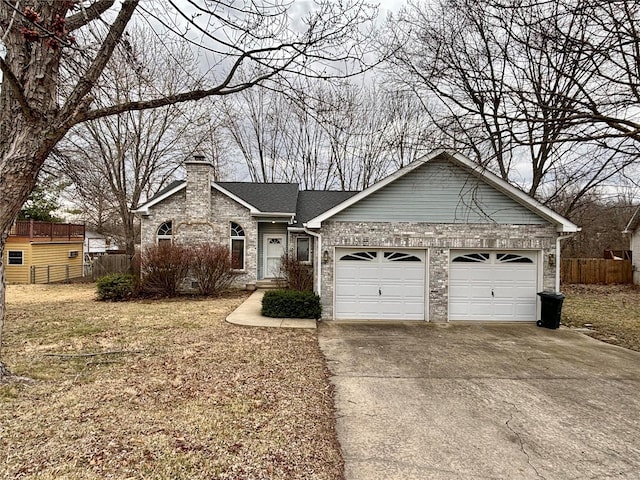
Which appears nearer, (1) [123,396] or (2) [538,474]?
(2) [538,474]

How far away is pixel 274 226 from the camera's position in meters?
17.7

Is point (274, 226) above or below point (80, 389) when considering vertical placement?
above

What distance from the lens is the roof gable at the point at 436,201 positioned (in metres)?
10.4

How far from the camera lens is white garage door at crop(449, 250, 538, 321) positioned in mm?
10609

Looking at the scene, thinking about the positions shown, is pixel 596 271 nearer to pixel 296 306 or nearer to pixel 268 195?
pixel 268 195

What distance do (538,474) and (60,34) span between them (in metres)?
5.52

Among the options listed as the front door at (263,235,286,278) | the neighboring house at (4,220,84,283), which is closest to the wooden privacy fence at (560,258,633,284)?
the front door at (263,235,286,278)

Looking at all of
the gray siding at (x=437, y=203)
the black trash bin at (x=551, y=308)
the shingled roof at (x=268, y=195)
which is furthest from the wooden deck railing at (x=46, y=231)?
the black trash bin at (x=551, y=308)

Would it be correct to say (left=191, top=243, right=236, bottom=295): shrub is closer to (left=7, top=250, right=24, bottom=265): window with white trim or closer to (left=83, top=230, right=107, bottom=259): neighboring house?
(left=7, top=250, right=24, bottom=265): window with white trim

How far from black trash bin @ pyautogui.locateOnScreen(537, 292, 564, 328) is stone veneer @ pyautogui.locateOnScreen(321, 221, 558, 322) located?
0.57 metres

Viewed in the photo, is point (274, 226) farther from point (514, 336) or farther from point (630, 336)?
point (630, 336)

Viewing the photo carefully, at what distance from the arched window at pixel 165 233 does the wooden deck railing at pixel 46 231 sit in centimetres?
938

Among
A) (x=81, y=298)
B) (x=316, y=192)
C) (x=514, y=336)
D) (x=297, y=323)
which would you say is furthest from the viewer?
(x=316, y=192)

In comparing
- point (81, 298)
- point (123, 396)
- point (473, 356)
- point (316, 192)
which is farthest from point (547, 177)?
point (81, 298)
